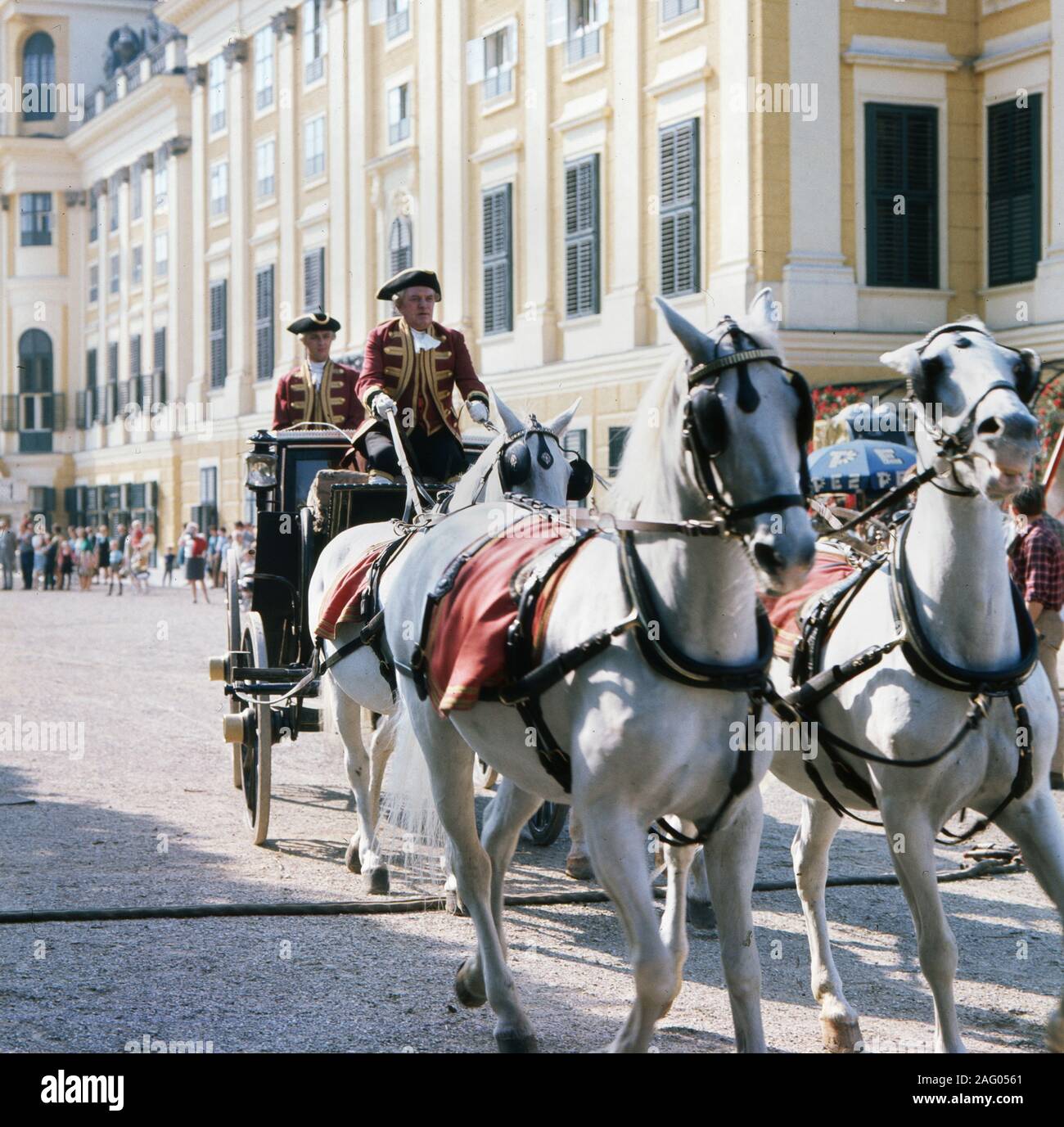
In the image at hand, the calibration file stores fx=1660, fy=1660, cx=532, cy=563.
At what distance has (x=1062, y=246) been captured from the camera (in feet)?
66.1

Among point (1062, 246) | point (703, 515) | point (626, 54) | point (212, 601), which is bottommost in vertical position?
point (212, 601)

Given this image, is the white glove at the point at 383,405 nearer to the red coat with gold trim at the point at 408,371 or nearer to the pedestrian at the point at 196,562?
the red coat with gold trim at the point at 408,371

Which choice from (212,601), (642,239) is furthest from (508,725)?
(212,601)

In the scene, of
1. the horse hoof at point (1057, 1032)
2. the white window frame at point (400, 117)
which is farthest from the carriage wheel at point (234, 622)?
the white window frame at point (400, 117)

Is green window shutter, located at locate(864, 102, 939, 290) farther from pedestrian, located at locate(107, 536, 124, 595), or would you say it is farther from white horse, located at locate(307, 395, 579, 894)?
pedestrian, located at locate(107, 536, 124, 595)

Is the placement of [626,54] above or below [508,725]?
above

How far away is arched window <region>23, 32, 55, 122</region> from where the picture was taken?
53906 mm

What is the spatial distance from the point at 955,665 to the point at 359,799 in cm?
367

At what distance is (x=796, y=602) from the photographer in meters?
5.66

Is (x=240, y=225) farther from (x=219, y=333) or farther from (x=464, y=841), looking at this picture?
(x=464, y=841)

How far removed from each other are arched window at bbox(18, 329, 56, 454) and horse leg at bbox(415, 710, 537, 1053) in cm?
5120

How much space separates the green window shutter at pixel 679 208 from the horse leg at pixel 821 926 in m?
17.4

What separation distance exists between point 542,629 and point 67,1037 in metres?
1.96

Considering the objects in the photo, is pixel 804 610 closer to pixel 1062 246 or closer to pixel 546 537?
pixel 546 537
